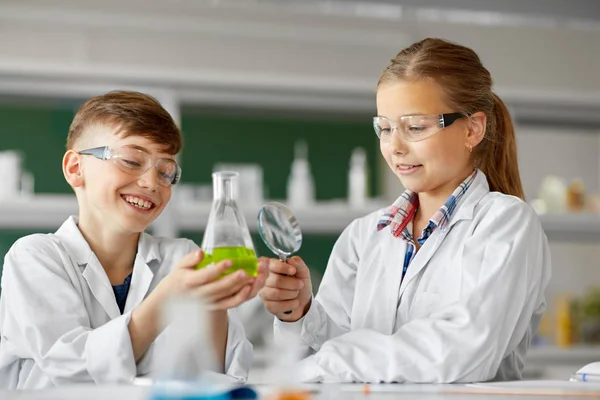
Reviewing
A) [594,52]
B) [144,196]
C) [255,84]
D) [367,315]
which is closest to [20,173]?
[255,84]

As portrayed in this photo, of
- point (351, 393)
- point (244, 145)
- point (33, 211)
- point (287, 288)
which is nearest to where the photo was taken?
point (351, 393)

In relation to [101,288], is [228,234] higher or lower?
higher

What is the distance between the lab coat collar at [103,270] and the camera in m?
1.78

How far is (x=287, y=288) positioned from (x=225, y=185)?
0.32 m

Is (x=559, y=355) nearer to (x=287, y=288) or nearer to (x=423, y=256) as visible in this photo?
(x=423, y=256)

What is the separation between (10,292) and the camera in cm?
171

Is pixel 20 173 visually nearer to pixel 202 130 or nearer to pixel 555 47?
pixel 202 130

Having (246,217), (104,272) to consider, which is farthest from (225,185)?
(246,217)

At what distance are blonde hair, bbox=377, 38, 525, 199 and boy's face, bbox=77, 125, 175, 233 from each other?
60 cm

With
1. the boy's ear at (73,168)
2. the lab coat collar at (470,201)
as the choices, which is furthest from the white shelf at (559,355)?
the boy's ear at (73,168)

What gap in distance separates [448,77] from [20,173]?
3.04 m

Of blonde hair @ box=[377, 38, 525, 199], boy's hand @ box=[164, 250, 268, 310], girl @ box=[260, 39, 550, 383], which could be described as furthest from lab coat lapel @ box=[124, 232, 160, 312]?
blonde hair @ box=[377, 38, 525, 199]

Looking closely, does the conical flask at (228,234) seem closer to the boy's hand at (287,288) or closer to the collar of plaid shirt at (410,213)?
the boy's hand at (287,288)

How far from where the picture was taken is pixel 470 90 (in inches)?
71.3
